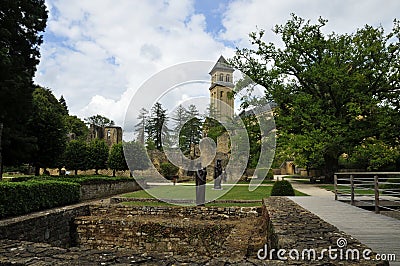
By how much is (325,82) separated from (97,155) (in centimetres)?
1803

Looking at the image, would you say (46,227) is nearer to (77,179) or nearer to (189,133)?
(77,179)

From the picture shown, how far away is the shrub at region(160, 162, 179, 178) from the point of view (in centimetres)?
2729

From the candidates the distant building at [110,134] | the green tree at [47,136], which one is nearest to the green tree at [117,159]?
the green tree at [47,136]

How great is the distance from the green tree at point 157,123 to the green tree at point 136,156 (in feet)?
12.3

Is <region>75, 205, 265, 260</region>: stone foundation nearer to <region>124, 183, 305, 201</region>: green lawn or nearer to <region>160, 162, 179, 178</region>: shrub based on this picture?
<region>124, 183, 305, 201</region>: green lawn

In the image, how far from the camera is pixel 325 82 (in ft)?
62.3

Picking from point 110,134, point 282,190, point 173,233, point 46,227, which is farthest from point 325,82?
point 110,134

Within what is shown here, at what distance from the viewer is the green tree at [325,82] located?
731 inches

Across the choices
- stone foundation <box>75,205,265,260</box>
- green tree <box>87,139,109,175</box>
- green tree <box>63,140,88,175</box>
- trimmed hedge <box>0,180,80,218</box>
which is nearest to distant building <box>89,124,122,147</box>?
green tree <box>87,139,109,175</box>

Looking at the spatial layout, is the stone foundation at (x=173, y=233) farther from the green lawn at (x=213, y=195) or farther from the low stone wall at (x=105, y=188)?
the low stone wall at (x=105, y=188)

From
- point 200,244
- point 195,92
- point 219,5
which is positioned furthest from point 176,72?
point 200,244

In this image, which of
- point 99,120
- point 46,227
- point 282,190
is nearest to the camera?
point 46,227

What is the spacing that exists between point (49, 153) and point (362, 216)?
67.7 feet

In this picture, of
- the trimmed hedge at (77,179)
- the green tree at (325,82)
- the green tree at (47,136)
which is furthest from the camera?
the green tree at (47,136)
